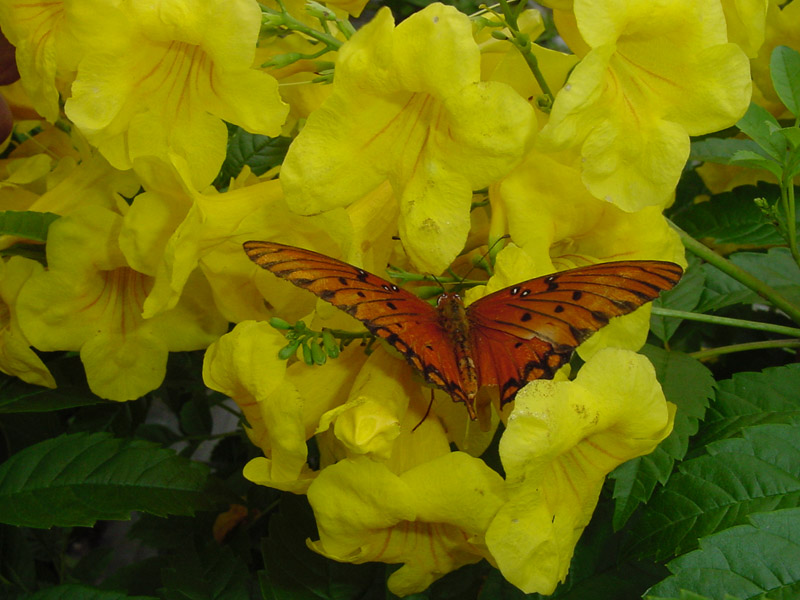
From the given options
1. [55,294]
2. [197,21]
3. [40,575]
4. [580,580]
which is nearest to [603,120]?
[197,21]

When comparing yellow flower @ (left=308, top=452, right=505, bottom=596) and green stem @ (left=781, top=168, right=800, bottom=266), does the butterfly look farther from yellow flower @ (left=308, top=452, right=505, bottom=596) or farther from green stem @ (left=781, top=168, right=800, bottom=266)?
green stem @ (left=781, top=168, right=800, bottom=266)

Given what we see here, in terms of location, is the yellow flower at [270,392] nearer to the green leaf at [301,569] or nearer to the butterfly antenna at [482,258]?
the butterfly antenna at [482,258]

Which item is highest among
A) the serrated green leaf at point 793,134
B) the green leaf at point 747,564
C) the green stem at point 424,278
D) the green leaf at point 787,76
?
the green leaf at point 787,76

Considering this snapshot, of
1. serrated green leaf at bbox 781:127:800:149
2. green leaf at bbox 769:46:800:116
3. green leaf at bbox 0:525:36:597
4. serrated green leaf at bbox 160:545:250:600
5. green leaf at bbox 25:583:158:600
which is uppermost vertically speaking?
green leaf at bbox 769:46:800:116

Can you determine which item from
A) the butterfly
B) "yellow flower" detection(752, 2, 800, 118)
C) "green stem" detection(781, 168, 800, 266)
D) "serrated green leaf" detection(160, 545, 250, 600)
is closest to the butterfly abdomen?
the butterfly

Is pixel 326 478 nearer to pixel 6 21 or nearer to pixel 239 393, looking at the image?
pixel 239 393

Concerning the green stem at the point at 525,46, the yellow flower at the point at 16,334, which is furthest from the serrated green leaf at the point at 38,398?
the green stem at the point at 525,46
